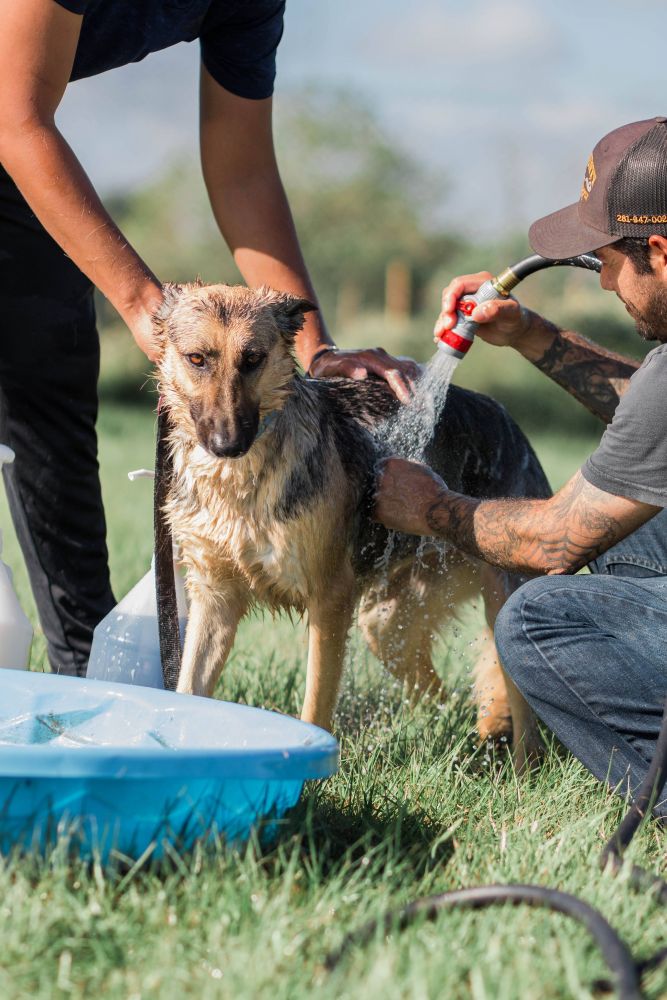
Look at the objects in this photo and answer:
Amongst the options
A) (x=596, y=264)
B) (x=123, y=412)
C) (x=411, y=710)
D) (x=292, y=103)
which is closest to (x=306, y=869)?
(x=411, y=710)

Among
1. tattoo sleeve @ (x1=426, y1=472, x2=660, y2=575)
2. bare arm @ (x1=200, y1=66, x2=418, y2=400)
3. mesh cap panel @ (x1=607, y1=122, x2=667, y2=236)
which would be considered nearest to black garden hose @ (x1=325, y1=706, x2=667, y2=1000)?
tattoo sleeve @ (x1=426, y1=472, x2=660, y2=575)

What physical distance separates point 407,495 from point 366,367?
0.89 metres

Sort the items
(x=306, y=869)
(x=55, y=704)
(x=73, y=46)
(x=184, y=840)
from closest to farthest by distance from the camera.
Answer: (x=184, y=840)
(x=306, y=869)
(x=55, y=704)
(x=73, y=46)

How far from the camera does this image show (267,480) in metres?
3.78

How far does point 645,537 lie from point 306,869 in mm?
2038

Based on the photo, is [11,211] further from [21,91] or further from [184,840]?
[184,840]

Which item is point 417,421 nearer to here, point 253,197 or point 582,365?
point 582,365

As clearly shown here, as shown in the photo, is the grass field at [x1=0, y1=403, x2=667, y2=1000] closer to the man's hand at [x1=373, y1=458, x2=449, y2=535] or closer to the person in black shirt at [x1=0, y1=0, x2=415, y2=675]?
the man's hand at [x1=373, y1=458, x2=449, y2=535]

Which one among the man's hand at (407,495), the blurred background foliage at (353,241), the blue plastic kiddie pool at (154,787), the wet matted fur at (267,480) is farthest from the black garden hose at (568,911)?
the blurred background foliage at (353,241)

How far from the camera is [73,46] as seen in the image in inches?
138

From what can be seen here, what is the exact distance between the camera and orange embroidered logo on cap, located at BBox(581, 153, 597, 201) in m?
3.34

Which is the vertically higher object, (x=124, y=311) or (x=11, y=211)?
(x=11, y=211)

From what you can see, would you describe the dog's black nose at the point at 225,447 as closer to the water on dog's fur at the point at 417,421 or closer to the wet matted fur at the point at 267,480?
the wet matted fur at the point at 267,480

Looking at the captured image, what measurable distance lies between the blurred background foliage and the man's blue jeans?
21.4 metres
